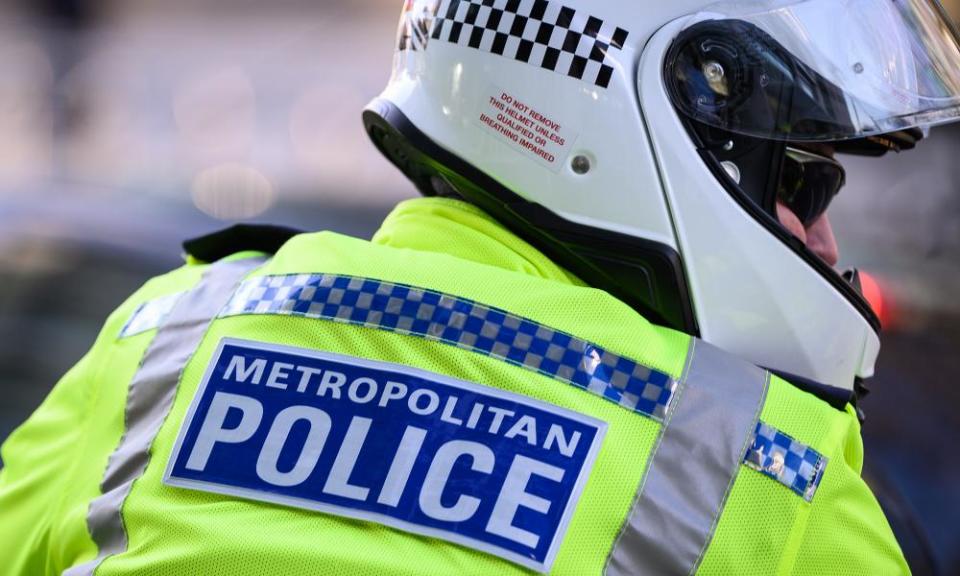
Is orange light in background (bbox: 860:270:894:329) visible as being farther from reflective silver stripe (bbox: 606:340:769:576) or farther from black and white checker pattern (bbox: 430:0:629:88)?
reflective silver stripe (bbox: 606:340:769:576)

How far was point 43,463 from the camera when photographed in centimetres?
144

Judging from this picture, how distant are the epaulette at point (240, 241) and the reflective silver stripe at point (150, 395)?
154 mm

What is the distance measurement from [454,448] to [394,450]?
0.20 ft

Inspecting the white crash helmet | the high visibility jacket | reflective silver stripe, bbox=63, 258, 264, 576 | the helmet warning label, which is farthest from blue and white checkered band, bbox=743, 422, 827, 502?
reflective silver stripe, bbox=63, 258, 264, 576

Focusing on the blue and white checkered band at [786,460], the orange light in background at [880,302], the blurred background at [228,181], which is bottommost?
the blurred background at [228,181]

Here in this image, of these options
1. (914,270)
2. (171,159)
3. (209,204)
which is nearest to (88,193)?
(209,204)

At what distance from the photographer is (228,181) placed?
522cm

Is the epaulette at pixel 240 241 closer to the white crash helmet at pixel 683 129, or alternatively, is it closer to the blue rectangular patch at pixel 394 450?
the white crash helmet at pixel 683 129

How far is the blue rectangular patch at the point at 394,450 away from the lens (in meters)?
1.12

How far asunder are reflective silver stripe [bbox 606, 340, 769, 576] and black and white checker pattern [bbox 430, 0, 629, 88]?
432 mm

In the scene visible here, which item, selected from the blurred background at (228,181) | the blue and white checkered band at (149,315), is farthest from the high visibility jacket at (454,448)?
the blurred background at (228,181)

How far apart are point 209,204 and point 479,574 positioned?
154 inches

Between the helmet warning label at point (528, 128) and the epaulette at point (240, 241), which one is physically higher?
the helmet warning label at point (528, 128)

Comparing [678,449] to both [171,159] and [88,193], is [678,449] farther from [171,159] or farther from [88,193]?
[171,159]
